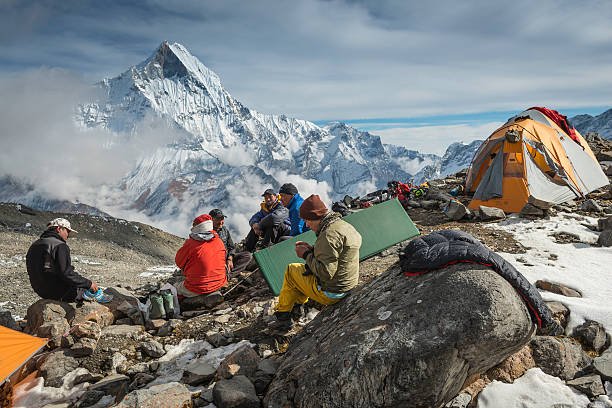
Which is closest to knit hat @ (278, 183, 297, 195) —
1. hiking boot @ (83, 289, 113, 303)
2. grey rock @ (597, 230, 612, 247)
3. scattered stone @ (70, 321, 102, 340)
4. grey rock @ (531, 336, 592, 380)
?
hiking boot @ (83, 289, 113, 303)

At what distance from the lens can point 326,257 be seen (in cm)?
580

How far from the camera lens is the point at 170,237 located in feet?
144

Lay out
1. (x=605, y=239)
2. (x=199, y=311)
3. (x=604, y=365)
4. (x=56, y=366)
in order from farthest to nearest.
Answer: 1. (x=605, y=239)
2. (x=199, y=311)
3. (x=56, y=366)
4. (x=604, y=365)

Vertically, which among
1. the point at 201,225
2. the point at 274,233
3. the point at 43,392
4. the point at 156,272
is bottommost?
the point at 156,272

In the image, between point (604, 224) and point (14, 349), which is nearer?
point (14, 349)

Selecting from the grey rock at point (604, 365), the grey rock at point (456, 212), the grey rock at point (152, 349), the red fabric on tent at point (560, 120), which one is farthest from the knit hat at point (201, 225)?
the red fabric on tent at point (560, 120)

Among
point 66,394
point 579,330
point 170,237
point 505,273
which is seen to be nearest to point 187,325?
point 66,394

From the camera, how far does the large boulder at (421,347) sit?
405 centimetres

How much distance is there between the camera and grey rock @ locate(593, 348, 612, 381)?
4465 millimetres

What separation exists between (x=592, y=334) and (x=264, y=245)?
7744 millimetres

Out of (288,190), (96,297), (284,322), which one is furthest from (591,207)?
(96,297)

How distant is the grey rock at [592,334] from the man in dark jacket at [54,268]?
29.1 feet

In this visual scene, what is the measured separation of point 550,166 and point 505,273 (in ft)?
42.1

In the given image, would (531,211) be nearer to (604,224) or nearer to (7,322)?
(604,224)
